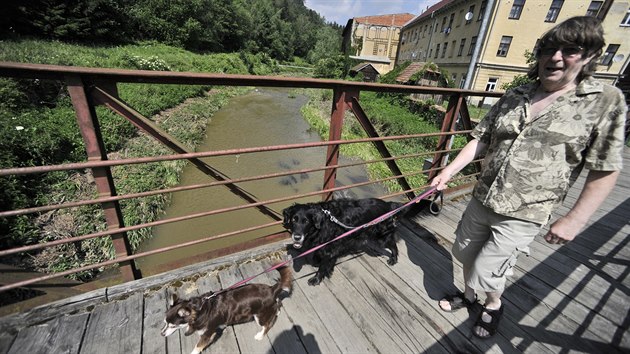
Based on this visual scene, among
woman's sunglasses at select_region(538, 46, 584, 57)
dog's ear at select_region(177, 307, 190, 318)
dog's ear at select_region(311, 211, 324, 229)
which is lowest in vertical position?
dog's ear at select_region(177, 307, 190, 318)

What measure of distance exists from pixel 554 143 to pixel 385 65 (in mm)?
54211

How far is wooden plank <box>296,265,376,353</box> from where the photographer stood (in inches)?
70.3

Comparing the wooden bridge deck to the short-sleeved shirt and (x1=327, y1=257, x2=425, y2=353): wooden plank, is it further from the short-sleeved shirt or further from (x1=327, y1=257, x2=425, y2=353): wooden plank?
the short-sleeved shirt

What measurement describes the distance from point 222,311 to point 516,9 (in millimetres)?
29671

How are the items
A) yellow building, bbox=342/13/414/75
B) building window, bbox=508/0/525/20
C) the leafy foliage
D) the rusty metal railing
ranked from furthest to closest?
yellow building, bbox=342/13/414/75 → building window, bbox=508/0/525/20 → the leafy foliage → the rusty metal railing

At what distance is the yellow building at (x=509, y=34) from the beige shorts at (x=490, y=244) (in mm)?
17716

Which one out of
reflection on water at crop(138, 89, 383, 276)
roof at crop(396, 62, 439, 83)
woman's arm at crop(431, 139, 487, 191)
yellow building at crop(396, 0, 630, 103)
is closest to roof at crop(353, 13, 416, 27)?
yellow building at crop(396, 0, 630, 103)

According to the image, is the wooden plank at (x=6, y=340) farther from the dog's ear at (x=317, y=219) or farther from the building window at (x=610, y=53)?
the building window at (x=610, y=53)

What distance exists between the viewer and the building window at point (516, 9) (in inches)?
826

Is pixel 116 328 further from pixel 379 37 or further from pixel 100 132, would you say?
pixel 379 37

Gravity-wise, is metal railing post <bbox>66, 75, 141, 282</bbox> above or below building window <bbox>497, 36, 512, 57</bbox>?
below

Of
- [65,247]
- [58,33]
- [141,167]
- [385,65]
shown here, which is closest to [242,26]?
[385,65]

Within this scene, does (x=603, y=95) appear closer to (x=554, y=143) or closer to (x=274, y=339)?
(x=554, y=143)

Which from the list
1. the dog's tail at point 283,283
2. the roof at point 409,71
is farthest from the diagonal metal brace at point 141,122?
the roof at point 409,71
